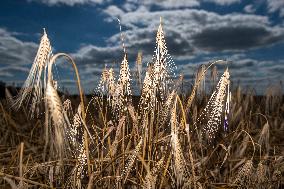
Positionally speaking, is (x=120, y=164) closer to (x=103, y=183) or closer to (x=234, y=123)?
(x=103, y=183)

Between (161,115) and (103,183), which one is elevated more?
(161,115)

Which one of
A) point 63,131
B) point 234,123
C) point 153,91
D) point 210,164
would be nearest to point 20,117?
point 234,123

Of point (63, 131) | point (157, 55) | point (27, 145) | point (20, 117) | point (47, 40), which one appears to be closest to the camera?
point (63, 131)

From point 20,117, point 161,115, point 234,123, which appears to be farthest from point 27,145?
point 234,123

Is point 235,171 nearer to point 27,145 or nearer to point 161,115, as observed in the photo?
point 161,115

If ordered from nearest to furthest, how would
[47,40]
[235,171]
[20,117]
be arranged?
1. [47,40]
2. [235,171]
3. [20,117]

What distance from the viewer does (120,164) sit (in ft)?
8.86

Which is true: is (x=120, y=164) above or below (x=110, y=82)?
below

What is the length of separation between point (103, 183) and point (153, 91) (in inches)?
26.6

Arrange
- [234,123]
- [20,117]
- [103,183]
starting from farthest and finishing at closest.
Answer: [20,117] → [234,123] → [103,183]

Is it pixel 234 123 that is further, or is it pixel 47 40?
pixel 234 123

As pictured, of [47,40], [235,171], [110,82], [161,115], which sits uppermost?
[47,40]

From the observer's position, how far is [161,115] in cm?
284

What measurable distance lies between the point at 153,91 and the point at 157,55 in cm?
23
